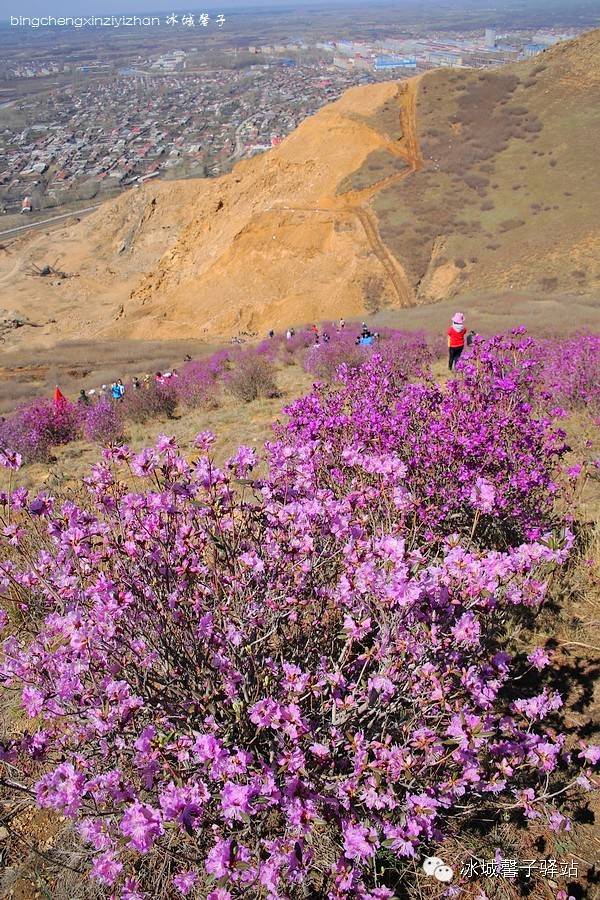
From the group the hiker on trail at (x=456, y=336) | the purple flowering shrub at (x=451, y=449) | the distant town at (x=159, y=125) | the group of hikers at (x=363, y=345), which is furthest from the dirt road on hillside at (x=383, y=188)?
the distant town at (x=159, y=125)

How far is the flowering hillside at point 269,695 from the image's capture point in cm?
226

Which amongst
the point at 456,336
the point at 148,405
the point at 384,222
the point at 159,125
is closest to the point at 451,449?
the point at 456,336

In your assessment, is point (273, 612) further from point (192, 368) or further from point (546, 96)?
point (546, 96)

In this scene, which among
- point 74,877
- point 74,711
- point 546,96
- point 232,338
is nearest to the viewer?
point 74,711

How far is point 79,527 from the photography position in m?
2.94

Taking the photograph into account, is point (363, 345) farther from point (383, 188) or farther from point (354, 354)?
point (383, 188)

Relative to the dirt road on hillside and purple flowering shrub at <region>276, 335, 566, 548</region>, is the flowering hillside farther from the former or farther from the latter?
the dirt road on hillside

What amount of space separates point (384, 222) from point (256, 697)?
124ft

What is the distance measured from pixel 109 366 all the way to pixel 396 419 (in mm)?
25063

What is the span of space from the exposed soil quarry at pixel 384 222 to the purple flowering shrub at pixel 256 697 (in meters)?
28.0

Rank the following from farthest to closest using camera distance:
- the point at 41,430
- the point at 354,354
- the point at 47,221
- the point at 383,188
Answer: the point at 47,221
the point at 383,188
the point at 354,354
the point at 41,430

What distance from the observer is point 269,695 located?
279 cm

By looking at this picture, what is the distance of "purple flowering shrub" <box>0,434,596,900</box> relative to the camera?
225 centimetres

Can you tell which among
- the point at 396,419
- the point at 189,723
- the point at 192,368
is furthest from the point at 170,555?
the point at 192,368
